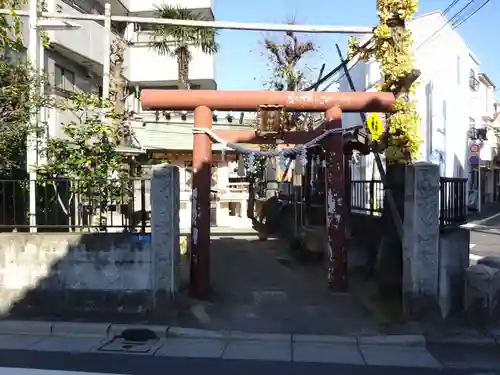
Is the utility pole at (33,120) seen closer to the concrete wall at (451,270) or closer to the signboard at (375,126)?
the signboard at (375,126)

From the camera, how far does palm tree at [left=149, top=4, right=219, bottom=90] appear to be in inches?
790

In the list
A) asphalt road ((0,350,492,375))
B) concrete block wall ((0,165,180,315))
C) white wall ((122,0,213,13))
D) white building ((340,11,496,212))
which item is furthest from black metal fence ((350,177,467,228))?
white wall ((122,0,213,13))

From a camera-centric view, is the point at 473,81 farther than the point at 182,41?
Yes

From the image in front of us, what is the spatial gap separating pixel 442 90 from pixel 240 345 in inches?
928

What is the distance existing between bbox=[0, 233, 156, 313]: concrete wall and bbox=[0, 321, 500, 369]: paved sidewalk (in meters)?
0.66

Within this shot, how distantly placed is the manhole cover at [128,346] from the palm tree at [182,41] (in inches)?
597

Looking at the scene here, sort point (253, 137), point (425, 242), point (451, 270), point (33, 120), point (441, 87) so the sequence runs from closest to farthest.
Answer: point (425, 242), point (451, 270), point (253, 137), point (33, 120), point (441, 87)

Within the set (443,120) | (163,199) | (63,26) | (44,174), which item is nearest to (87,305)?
(163,199)

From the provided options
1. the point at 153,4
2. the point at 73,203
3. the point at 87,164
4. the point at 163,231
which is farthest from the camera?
the point at 153,4

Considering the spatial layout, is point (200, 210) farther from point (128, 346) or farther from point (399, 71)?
point (399, 71)

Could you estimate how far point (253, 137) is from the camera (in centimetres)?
Answer: 855

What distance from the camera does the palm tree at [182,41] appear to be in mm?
20062

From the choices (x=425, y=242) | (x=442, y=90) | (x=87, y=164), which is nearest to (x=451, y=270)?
(x=425, y=242)

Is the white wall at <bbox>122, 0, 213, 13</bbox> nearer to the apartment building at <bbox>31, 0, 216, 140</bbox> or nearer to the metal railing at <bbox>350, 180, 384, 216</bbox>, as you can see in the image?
the apartment building at <bbox>31, 0, 216, 140</bbox>
